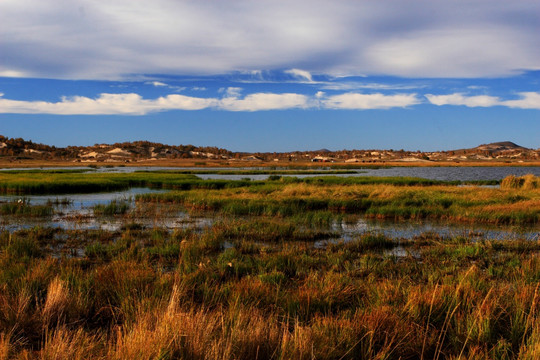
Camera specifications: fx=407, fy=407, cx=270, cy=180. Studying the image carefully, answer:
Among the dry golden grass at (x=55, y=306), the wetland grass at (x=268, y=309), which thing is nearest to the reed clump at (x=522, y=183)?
the wetland grass at (x=268, y=309)

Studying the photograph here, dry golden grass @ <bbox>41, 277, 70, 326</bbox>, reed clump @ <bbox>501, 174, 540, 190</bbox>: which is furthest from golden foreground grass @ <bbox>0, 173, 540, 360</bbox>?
reed clump @ <bbox>501, 174, 540, 190</bbox>

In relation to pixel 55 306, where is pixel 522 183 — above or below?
above

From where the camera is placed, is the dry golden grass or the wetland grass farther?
the dry golden grass

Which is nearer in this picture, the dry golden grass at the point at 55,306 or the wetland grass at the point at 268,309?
the wetland grass at the point at 268,309

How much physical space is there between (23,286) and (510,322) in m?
8.06

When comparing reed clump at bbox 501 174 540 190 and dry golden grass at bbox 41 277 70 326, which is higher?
reed clump at bbox 501 174 540 190

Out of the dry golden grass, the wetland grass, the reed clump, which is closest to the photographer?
the wetland grass

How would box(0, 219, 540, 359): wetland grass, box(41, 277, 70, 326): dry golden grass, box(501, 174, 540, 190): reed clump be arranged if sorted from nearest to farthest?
box(0, 219, 540, 359): wetland grass < box(41, 277, 70, 326): dry golden grass < box(501, 174, 540, 190): reed clump

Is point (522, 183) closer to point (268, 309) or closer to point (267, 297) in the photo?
point (267, 297)

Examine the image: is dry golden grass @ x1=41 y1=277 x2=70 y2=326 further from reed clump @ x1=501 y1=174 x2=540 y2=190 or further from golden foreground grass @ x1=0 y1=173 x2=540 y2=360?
reed clump @ x1=501 y1=174 x2=540 y2=190

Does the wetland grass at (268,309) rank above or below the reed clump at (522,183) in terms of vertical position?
below

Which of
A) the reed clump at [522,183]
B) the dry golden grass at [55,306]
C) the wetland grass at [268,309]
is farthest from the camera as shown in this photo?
the reed clump at [522,183]

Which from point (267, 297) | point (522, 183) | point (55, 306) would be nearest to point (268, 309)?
point (267, 297)

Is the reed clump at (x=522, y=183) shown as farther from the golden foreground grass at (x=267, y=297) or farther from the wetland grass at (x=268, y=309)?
the wetland grass at (x=268, y=309)
